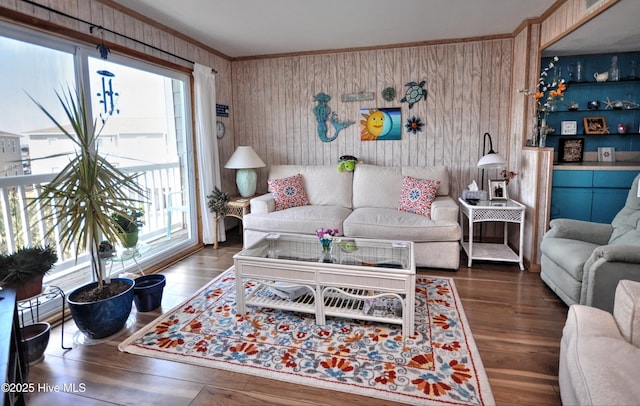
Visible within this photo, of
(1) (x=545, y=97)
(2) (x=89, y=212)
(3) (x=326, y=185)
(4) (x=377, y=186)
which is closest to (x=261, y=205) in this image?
(3) (x=326, y=185)

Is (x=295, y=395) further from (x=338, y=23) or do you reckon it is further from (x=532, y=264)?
(x=338, y=23)

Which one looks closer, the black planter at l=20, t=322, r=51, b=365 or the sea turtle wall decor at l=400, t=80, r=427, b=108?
the black planter at l=20, t=322, r=51, b=365

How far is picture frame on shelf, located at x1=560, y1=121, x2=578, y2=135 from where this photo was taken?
3824 mm

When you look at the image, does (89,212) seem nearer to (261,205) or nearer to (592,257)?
(261,205)

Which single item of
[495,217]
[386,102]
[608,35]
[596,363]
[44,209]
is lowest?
[596,363]

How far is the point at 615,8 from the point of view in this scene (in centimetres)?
252

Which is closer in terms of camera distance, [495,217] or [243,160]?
[495,217]

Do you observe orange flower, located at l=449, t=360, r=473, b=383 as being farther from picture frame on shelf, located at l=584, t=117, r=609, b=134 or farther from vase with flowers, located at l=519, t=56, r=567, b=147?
picture frame on shelf, located at l=584, t=117, r=609, b=134

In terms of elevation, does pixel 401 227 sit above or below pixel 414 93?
below

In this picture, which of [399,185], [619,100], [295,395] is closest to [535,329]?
[295,395]

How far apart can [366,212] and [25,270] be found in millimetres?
2757

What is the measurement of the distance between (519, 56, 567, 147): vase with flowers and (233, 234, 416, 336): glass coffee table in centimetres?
188

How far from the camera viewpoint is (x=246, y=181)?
4.39 m

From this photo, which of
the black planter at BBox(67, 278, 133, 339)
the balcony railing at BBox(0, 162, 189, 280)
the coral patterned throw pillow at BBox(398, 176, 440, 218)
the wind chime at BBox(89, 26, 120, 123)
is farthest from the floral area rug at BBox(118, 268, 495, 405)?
the wind chime at BBox(89, 26, 120, 123)
